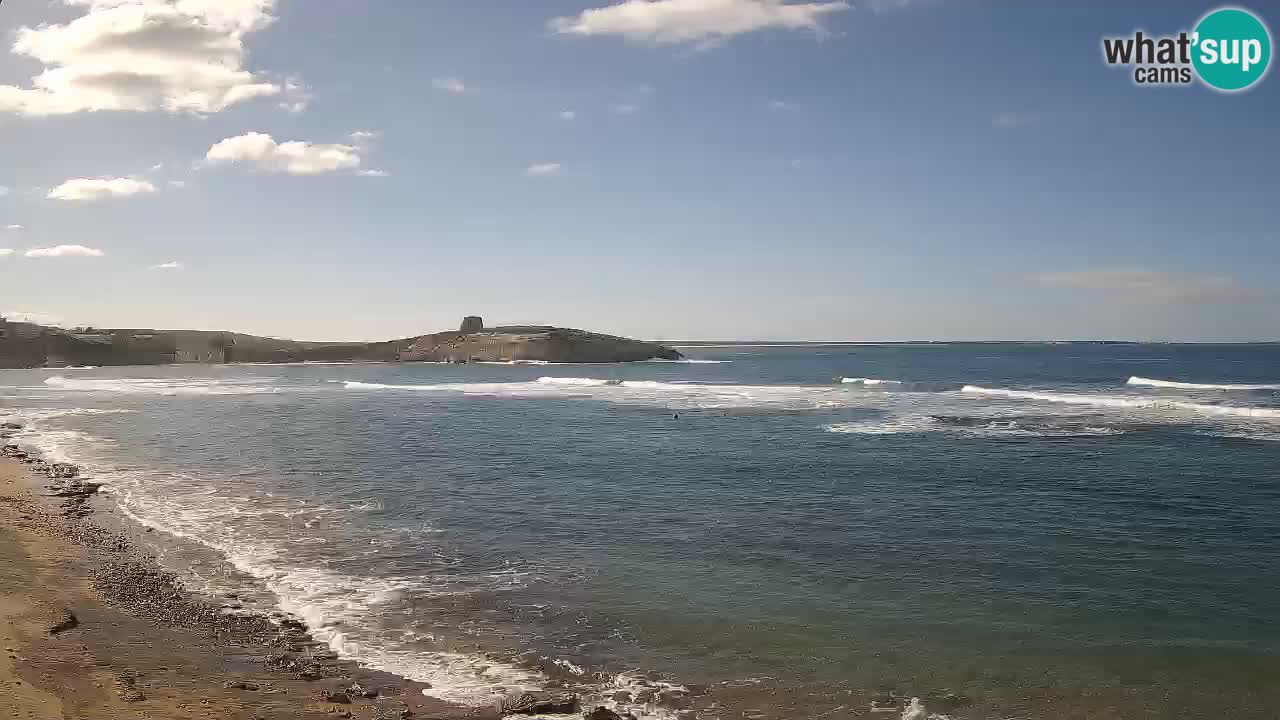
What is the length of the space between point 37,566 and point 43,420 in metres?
42.5

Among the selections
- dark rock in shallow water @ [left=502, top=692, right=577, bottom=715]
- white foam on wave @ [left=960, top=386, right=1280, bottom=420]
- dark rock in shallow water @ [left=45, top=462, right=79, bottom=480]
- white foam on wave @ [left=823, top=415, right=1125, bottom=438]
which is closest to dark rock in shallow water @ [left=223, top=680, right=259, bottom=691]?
dark rock in shallow water @ [left=502, top=692, right=577, bottom=715]

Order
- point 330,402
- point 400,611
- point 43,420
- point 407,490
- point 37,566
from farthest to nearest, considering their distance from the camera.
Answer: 1. point 330,402
2. point 43,420
3. point 407,490
4. point 37,566
5. point 400,611

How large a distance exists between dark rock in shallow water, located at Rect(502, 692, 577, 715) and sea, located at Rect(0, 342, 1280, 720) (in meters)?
0.30

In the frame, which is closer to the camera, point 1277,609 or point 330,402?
point 1277,609

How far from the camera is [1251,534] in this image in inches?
814

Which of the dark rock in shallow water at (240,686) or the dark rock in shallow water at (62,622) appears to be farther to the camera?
the dark rock in shallow water at (62,622)

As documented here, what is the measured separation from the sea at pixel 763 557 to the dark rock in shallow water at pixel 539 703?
0.30 metres

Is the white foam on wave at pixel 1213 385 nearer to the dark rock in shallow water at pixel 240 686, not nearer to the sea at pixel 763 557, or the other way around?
the sea at pixel 763 557

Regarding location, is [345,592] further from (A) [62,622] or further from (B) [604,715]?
(B) [604,715]

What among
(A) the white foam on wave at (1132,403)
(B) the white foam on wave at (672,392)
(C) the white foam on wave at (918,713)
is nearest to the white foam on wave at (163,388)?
(B) the white foam on wave at (672,392)

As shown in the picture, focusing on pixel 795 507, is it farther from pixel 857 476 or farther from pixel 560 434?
pixel 560 434

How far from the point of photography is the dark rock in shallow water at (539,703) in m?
11.1

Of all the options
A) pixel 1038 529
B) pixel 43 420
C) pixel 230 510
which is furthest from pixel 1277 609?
pixel 43 420

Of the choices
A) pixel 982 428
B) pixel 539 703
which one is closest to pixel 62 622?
pixel 539 703
